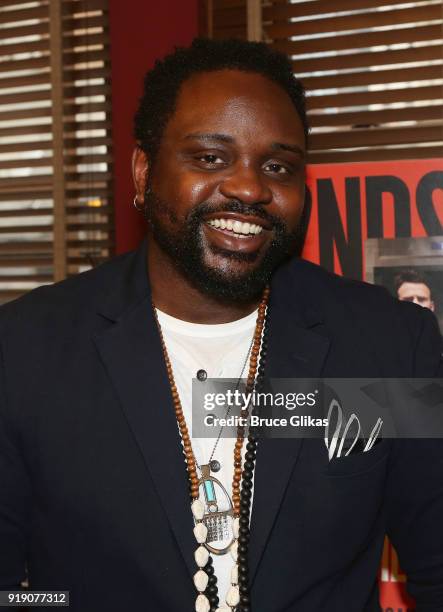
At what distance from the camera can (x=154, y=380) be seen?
4.25 ft

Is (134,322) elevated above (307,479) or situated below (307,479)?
above

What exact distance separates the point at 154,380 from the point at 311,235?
1.92 ft

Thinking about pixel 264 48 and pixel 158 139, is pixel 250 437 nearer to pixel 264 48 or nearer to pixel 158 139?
pixel 158 139

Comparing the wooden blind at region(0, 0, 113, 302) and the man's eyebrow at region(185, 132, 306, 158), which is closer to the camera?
the man's eyebrow at region(185, 132, 306, 158)

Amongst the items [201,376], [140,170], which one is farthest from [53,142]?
[201,376]

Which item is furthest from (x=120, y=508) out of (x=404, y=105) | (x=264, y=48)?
(x=404, y=105)

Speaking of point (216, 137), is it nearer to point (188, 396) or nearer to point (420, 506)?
point (188, 396)

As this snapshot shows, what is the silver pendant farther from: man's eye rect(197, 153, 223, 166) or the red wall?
the red wall

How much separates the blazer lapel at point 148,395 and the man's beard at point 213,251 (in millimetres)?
124

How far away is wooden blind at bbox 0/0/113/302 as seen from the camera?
7.54 feet

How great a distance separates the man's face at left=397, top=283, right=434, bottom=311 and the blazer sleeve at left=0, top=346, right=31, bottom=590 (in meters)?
0.90

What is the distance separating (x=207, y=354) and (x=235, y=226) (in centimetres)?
28

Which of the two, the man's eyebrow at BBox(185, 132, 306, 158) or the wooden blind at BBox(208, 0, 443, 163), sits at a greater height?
the wooden blind at BBox(208, 0, 443, 163)

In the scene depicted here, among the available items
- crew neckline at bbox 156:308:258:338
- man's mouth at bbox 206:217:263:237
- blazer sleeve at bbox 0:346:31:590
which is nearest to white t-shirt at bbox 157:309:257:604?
crew neckline at bbox 156:308:258:338
